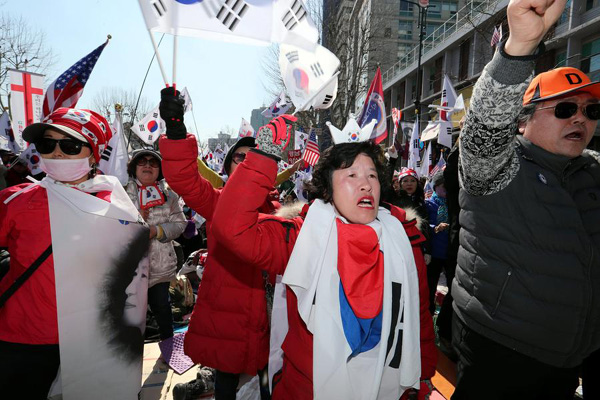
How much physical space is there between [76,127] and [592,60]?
18102 millimetres

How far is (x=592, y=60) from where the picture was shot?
1396 centimetres

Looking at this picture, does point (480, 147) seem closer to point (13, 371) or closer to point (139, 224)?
point (139, 224)

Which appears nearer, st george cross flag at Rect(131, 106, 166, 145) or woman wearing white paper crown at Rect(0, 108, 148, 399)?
woman wearing white paper crown at Rect(0, 108, 148, 399)

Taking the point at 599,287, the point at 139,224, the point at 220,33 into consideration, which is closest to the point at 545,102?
the point at 599,287

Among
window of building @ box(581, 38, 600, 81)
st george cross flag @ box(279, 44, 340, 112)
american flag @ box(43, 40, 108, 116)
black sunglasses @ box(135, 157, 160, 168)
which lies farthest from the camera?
window of building @ box(581, 38, 600, 81)

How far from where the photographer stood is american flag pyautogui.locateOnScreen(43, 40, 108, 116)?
9.68 feet

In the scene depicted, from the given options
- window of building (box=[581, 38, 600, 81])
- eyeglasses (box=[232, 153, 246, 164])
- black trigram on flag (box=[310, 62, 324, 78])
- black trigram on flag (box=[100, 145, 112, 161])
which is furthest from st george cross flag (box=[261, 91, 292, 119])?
window of building (box=[581, 38, 600, 81])

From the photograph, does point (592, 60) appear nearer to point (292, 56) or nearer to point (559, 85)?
point (559, 85)

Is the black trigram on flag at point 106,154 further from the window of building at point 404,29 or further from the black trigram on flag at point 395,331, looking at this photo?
the window of building at point 404,29

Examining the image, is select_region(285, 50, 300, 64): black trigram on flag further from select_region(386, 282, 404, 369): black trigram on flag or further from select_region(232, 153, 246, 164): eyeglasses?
select_region(386, 282, 404, 369): black trigram on flag

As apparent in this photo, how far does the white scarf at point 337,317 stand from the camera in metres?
1.52

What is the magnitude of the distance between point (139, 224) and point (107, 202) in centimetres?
25

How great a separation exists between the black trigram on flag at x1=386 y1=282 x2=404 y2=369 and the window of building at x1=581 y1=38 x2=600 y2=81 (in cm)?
1637

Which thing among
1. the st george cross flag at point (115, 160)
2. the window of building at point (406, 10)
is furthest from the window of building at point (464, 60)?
the st george cross flag at point (115, 160)
